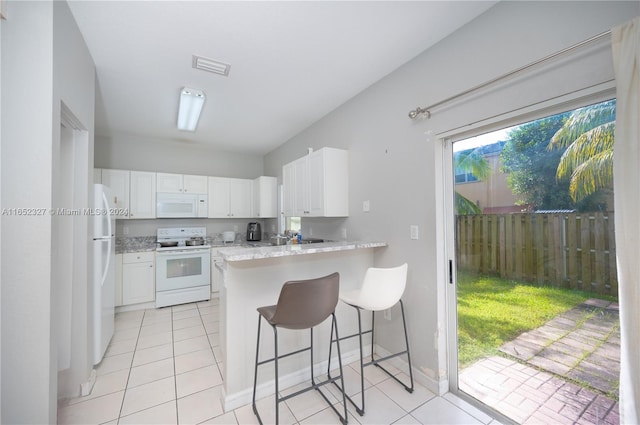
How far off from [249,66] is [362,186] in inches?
63.3

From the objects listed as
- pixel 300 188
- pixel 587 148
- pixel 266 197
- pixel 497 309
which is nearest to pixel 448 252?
pixel 497 309

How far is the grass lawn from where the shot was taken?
1584 millimetres

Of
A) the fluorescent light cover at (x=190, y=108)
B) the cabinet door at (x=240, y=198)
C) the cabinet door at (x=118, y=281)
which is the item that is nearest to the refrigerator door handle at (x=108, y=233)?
the fluorescent light cover at (x=190, y=108)

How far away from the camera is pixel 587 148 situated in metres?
1.42

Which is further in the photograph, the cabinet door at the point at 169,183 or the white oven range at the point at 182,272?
the cabinet door at the point at 169,183

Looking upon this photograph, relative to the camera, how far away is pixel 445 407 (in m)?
1.88

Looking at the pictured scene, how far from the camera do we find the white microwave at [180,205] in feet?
14.4

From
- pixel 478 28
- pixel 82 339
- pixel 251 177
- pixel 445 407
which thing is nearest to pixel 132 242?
pixel 251 177

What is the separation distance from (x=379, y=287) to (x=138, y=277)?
12.4 ft

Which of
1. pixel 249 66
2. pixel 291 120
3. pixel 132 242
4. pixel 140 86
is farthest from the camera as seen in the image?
pixel 132 242

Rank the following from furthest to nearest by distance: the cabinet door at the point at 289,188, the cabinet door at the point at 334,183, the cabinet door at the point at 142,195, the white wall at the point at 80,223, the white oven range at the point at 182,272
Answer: the cabinet door at the point at 142,195
the white oven range at the point at 182,272
the cabinet door at the point at 289,188
the cabinet door at the point at 334,183
the white wall at the point at 80,223

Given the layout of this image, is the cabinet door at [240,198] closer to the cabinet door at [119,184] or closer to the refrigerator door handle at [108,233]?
the cabinet door at [119,184]

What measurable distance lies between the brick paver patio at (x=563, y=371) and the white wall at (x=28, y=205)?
275 centimetres

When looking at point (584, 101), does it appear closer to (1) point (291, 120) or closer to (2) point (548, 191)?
(2) point (548, 191)
